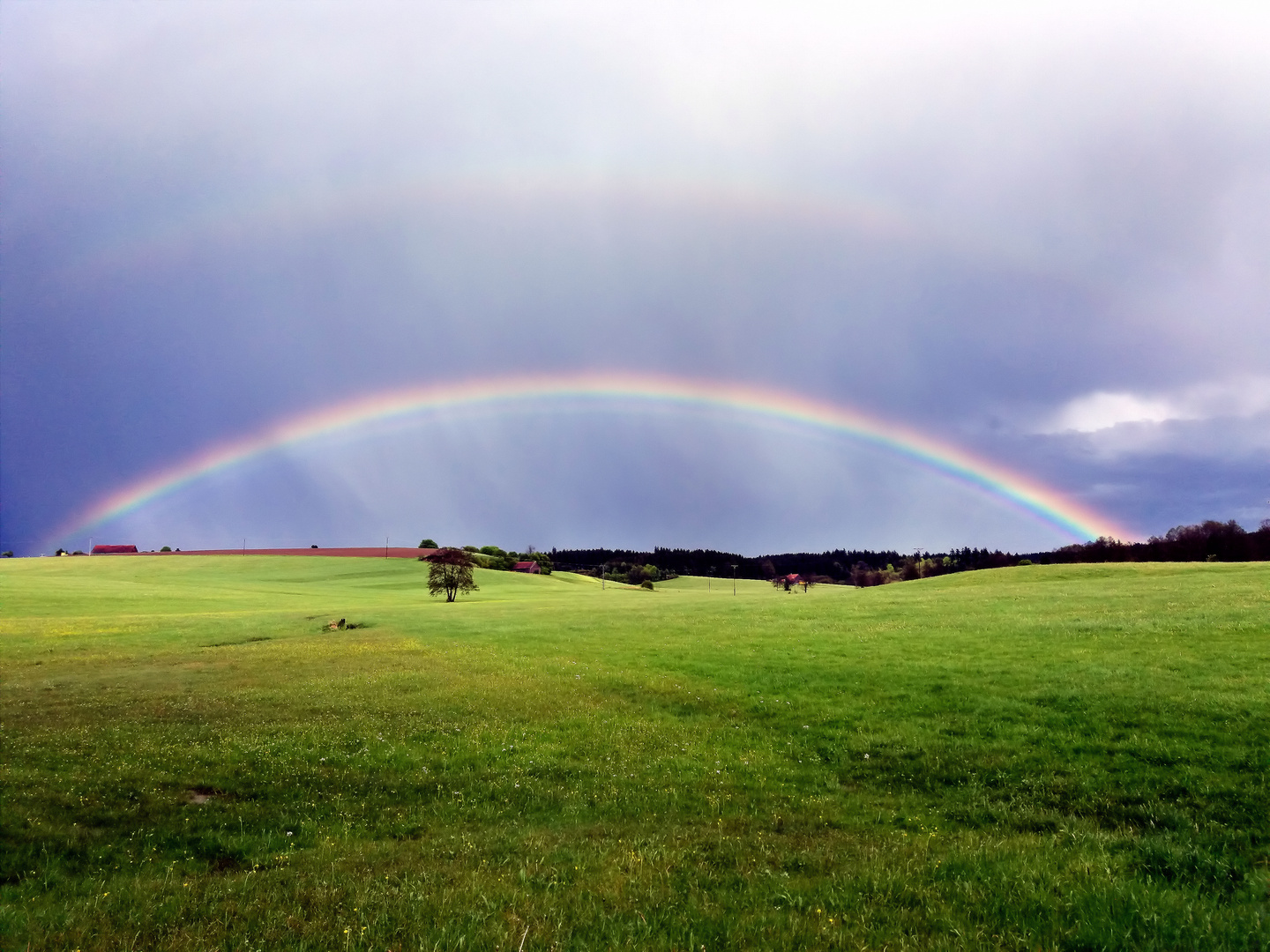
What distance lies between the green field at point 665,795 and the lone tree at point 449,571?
75.0m

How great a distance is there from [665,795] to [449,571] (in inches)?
4047

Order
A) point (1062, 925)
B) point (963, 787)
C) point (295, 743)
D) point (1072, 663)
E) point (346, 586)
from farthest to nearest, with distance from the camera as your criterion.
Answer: point (346, 586) < point (1072, 663) < point (295, 743) < point (963, 787) < point (1062, 925)

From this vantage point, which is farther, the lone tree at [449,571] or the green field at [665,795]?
the lone tree at [449,571]

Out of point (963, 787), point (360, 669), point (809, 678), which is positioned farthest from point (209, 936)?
point (360, 669)

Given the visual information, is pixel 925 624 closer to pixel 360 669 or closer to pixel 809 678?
pixel 809 678

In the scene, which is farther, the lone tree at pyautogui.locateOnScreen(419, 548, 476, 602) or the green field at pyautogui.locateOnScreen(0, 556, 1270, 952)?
the lone tree at pyautogui.locateOnScreen(419, 548, 476, 602)

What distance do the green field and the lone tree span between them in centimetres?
7496

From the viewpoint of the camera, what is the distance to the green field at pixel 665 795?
8.01 m

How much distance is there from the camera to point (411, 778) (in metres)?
16.0

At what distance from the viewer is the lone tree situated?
111188mm

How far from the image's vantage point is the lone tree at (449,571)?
365 feet

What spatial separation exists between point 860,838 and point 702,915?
Answer: 4868 millimetres

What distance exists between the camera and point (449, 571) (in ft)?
368

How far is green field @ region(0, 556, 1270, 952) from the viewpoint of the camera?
801 centimetres
